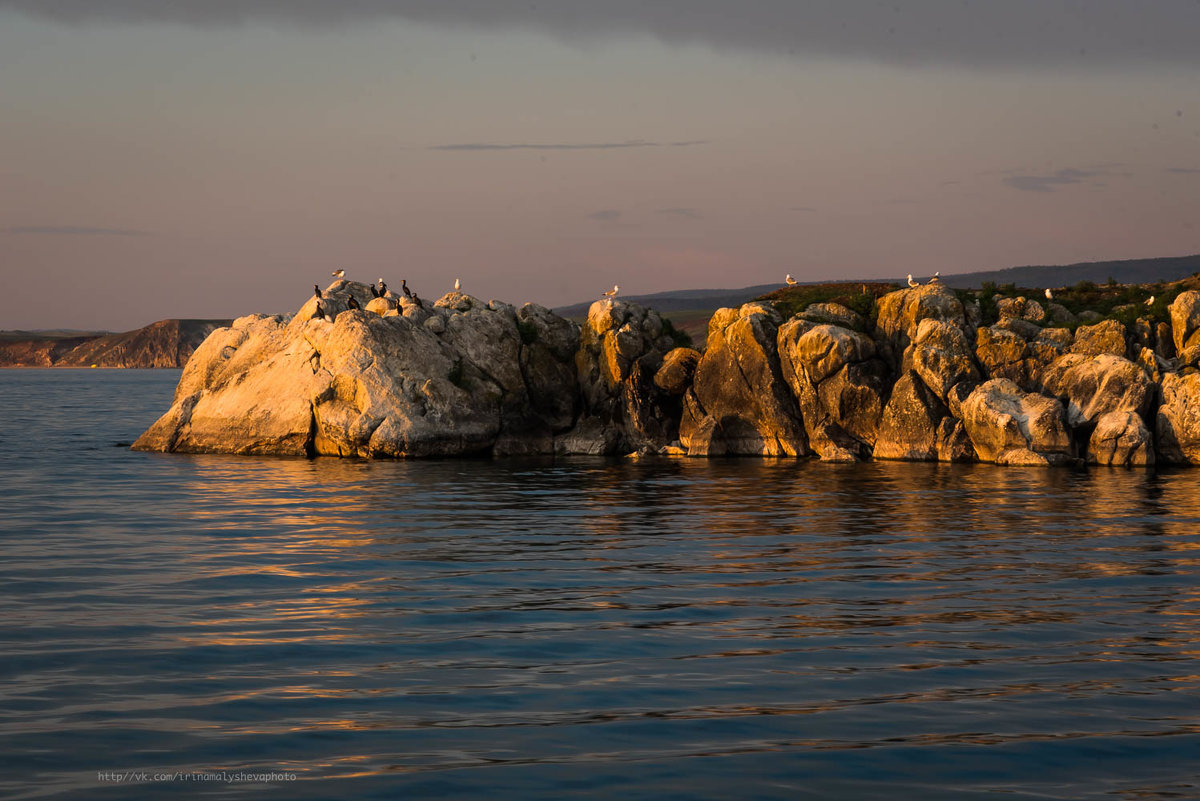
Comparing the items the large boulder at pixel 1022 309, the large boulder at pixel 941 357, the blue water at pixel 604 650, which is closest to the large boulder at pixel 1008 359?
the large boulder at pixel 941 357

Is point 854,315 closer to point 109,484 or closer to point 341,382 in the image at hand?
point 341,382

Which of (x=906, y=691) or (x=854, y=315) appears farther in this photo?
(x=854, y=315)

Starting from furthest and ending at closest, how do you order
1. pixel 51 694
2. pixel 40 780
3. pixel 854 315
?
1. pixel 854 315
2. pixel 51 694
3. pixel 40 780

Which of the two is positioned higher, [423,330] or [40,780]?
[423,330]

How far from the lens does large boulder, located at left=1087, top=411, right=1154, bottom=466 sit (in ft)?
137

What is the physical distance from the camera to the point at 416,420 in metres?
47.5

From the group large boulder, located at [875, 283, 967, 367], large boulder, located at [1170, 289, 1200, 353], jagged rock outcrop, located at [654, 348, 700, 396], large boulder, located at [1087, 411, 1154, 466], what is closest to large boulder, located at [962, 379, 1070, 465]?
large boulder, located at [1087, 411, 1154, 466]

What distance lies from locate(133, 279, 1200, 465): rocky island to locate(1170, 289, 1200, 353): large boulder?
0.09m

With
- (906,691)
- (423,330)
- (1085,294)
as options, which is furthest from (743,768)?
(1085,294)

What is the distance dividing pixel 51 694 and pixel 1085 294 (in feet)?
198

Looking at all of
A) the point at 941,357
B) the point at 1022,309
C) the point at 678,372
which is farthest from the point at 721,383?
the point at 1022,309

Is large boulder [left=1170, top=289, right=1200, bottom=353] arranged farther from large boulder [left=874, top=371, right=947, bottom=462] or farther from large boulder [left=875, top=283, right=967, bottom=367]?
large boulder [left=874, top=371, right=947, bottom=462]

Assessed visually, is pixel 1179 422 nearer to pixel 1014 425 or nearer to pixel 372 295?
pixel 1014 425

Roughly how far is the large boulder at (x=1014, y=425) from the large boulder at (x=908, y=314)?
535cm
